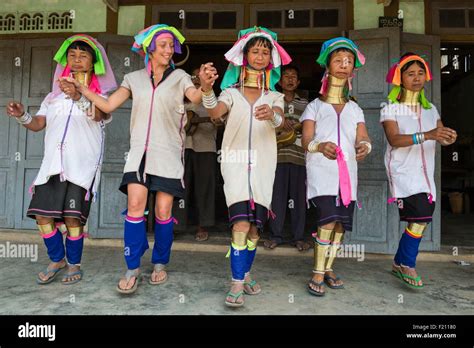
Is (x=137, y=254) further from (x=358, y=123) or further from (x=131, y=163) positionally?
(x=358, y=123)

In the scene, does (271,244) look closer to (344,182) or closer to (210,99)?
(344,182)

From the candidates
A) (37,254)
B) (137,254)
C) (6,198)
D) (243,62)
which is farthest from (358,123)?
(6,198)

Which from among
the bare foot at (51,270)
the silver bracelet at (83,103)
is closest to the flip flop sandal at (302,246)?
the bare foot at (51,270)

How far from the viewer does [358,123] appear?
3051 millimetres

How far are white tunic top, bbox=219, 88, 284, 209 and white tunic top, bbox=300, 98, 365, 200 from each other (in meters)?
0.42

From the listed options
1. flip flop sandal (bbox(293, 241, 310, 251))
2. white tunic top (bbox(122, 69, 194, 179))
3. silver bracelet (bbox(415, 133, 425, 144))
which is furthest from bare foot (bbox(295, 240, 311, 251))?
white tunic top (bbox(122, 69, 194, 179))

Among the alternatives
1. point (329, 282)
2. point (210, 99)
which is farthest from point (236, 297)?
point (210, 99)

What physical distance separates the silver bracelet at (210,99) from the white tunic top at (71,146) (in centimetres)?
114

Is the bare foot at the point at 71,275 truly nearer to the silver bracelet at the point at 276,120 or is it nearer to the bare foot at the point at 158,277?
the bare foot at the point at 158,277

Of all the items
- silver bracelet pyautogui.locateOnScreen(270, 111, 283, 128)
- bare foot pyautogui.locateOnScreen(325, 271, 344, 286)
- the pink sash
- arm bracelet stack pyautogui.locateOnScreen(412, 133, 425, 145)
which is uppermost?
silver bracelet pyautogui.locateOnScreen(270, 111, 283, 128)

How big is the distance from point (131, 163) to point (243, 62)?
3.72 feet

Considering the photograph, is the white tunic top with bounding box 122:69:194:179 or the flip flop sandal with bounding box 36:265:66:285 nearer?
the white tunic top with bounding box 122:69:194:179

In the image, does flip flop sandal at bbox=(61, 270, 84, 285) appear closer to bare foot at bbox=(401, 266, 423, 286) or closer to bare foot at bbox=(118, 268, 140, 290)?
bare foot at bbox=(118, 268, 140, 290)

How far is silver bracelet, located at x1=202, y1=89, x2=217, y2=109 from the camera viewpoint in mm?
2519
